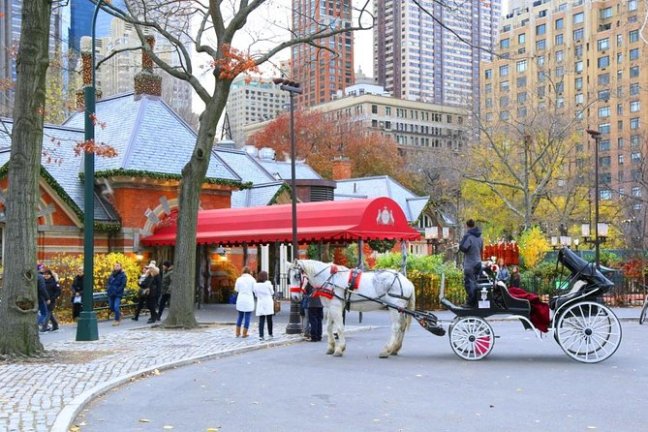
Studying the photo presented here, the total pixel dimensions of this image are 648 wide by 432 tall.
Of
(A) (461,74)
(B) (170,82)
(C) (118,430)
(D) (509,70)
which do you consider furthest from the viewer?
(A) (461,74)

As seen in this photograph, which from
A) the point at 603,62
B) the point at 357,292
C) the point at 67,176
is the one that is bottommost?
the point at 357,292

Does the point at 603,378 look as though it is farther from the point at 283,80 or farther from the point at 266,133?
the point at 266,133

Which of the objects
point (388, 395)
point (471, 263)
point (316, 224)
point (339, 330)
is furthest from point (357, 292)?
point (316, 224)

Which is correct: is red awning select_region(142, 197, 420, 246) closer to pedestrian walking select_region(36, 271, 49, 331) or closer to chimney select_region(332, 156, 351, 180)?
pedestrian walking select_region(36, 271, 49, 331)

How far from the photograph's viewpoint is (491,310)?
14.1 meters

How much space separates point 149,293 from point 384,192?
3062 centimetres

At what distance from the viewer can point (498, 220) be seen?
5778 centimetres

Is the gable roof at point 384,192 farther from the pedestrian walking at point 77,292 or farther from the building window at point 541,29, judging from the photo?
the building window at point 541,29

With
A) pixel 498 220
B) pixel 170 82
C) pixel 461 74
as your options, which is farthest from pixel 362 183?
pixel 461 74

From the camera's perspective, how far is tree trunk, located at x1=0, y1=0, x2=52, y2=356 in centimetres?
1435

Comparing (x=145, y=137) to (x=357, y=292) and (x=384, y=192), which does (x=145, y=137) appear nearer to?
(x=357, y=292)

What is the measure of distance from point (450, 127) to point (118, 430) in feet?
437

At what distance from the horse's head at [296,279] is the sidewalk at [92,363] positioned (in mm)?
1041

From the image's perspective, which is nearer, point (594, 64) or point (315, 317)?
point (315, 317)
